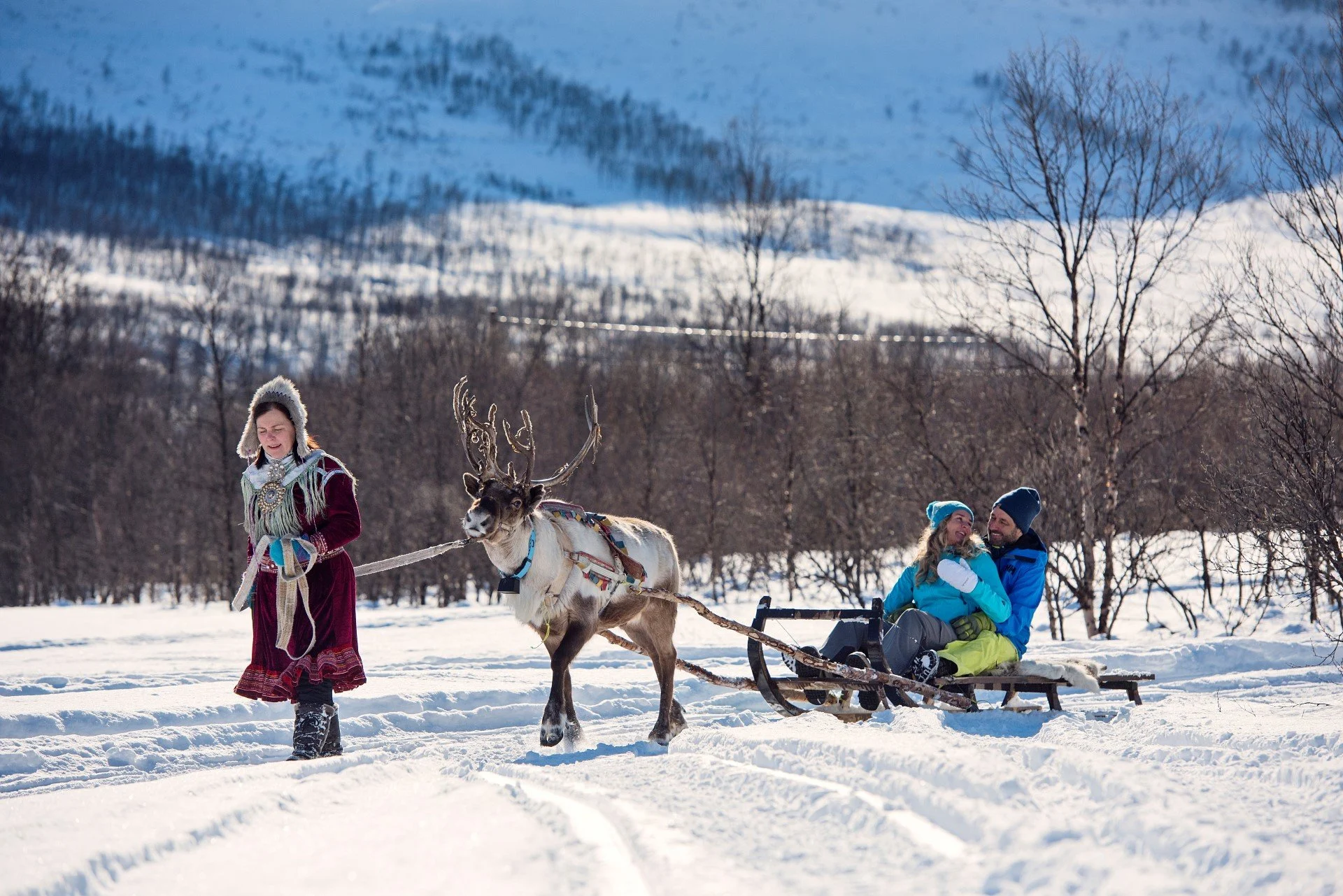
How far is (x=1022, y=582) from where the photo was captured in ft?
27.1

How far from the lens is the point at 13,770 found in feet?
22.1

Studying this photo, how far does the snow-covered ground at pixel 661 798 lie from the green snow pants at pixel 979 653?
1.02 feet

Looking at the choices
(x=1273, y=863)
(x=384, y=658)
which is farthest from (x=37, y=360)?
(x=1273, y=863)

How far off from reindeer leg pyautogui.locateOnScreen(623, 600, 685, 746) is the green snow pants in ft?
6.05

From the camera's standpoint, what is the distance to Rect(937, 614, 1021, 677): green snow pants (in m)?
7.78

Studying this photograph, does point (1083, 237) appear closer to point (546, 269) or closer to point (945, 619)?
point (945, 619)

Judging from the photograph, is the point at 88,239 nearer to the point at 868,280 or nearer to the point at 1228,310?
the point at 868,280

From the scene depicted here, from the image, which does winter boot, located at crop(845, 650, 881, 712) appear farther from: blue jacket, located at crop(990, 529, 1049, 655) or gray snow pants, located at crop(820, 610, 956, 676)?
blue jacket, located at crop(990, 529, 1049, 655)

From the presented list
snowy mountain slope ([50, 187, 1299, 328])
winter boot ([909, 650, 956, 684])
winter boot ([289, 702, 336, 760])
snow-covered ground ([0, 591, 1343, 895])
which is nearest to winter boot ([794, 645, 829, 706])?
snow-covered ground ([0, 591, 1343, 895])

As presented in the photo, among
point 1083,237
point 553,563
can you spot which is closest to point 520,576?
point 553,563

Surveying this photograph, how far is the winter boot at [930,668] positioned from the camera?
7680mm

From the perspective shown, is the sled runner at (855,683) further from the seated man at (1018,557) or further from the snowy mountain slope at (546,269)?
the snowy mountain slope at (546,269)

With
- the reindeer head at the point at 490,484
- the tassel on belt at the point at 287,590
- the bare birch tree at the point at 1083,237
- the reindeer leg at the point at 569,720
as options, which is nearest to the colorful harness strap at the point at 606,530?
the reindeer head at the point at 490,484

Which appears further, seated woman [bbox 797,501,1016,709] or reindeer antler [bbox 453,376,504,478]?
seated woman [bbox 797,501,1016,709]
